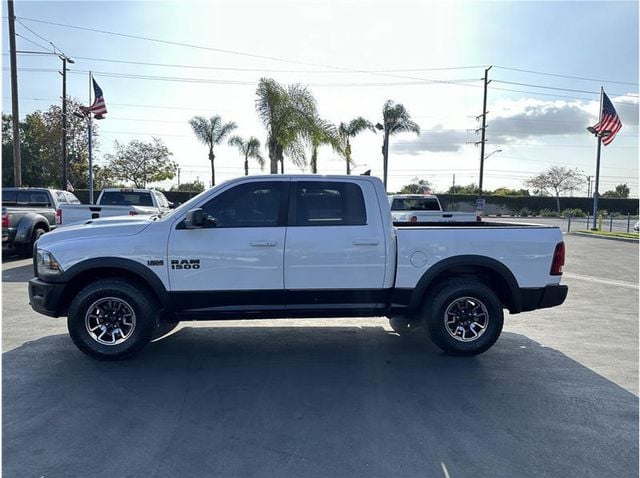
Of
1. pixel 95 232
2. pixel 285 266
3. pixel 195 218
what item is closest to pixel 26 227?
pixel 95 232

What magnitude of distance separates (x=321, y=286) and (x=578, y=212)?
178 feet

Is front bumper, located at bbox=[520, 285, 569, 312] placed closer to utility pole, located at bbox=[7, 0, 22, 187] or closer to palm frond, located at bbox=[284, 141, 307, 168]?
palm frond, located at bbox=[284, 141, 307, 168]

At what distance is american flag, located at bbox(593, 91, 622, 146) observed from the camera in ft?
76.0

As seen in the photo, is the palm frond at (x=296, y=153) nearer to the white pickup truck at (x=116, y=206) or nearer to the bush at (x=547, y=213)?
the white pickup truck at (x=116, y=206)

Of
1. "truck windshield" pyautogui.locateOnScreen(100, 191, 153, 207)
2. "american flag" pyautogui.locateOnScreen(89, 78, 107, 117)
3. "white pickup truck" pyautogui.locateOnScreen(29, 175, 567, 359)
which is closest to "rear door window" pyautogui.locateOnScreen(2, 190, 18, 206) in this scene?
"truck windshield" pyautogui.locateOnScreen(100, 191, 153, 207)

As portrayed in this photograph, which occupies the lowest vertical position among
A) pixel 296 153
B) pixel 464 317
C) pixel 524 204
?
pixel 464 317

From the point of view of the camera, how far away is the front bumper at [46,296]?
4.84m

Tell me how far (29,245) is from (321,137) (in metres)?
13.8

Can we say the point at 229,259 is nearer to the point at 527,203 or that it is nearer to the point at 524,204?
the point at 524,204

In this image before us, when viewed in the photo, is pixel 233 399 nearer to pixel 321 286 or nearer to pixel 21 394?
pixel 321 286

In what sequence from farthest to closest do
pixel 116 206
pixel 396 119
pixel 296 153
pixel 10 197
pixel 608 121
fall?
pixel 396 119, pixel 608 121, pixel 296 153, pixel 10 197, pixel 116 206

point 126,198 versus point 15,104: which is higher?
point 15,104

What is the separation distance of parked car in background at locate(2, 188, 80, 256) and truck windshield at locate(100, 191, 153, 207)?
A: 42.8 inches

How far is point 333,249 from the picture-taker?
16.2 ft
